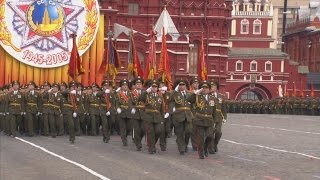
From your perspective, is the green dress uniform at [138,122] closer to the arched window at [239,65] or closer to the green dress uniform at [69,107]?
the green dress uniform at [69,107]

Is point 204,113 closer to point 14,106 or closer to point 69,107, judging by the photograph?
point 69,107

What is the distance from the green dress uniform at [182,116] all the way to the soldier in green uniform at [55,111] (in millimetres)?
6148

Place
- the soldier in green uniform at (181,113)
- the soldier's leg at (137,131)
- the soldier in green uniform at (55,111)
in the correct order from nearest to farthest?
the soldier in green uniform at (181,113), the soldier's leg at (137,131), the soldier in green uniform at (55,111)

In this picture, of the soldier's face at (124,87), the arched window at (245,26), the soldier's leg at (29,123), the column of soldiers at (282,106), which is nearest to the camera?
the soldier's face at (124,87)

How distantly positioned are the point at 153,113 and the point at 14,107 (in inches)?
289

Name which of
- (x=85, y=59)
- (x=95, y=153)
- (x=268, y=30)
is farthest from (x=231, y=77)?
(x=95, y=153)

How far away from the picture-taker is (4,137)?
71.2 feet

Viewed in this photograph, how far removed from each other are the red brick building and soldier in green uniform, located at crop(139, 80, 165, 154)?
39721mm

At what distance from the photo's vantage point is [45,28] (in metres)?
39.3

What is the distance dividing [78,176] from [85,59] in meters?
29.0

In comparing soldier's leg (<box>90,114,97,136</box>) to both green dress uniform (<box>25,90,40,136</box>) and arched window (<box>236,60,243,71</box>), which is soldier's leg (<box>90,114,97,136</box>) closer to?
green dress uniform (<box>25,90,40,136</box>)

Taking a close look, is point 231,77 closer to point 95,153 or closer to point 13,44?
point 13,44

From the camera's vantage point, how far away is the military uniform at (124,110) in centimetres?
1827

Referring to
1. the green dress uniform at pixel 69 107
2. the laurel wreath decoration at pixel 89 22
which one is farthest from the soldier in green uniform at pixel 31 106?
the laurel wreath decoration at pixel 89 22
